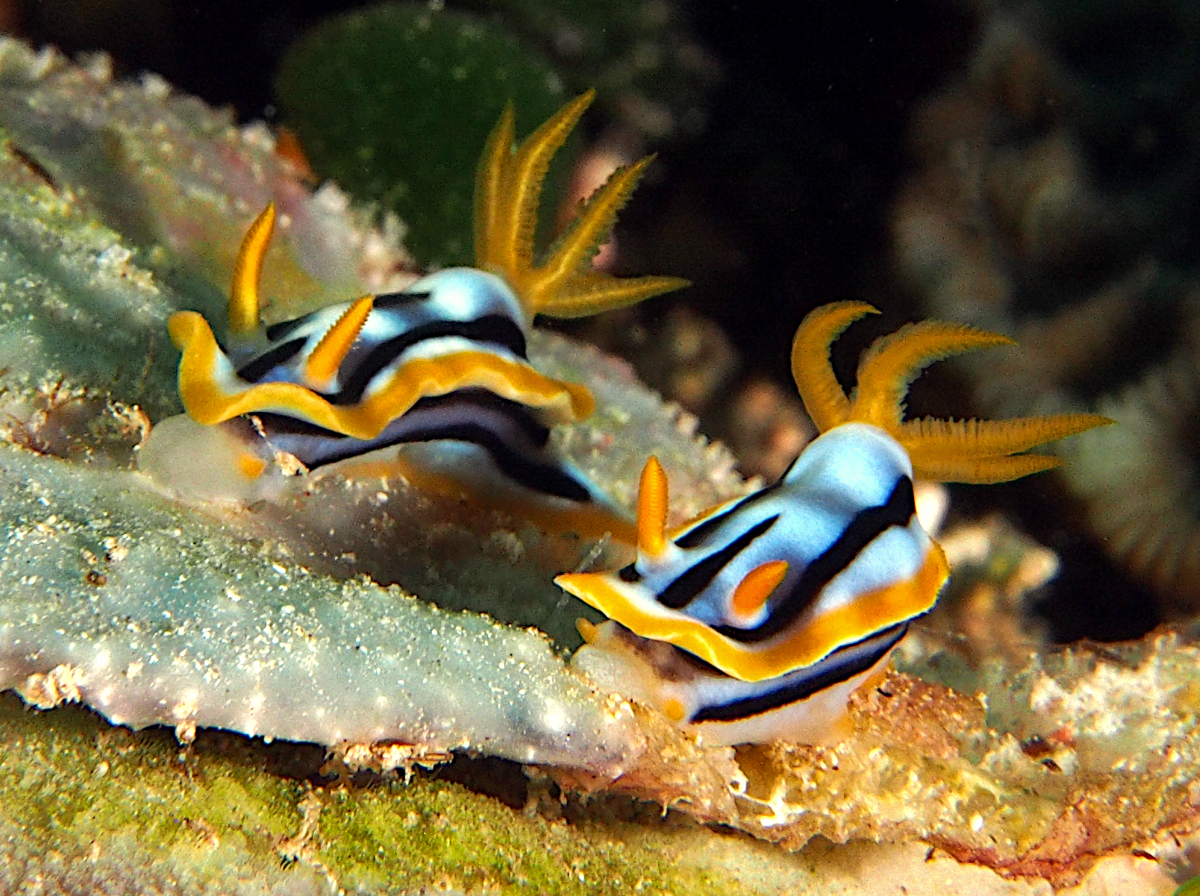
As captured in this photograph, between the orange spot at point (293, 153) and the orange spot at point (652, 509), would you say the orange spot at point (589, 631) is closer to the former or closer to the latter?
the orange spot at point (652, 509)

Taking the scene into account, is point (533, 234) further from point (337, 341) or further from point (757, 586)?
point (757, 586)

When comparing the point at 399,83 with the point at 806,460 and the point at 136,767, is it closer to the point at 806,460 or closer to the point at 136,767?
the point at 806,460

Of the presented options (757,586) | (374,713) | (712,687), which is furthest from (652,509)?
(374,713)

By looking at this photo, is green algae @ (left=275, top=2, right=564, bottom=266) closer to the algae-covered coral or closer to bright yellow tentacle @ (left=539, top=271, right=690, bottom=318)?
the algae-covered coral

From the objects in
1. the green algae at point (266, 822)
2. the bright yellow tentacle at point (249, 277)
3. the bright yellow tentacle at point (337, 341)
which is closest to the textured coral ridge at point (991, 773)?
the green algae at point (266, 822)

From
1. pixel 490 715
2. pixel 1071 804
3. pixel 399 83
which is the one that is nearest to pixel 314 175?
pixel 399 83

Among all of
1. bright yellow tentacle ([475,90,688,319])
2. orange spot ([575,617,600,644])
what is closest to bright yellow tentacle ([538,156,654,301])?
bright yellow tentacle ([475,90,688,319])
